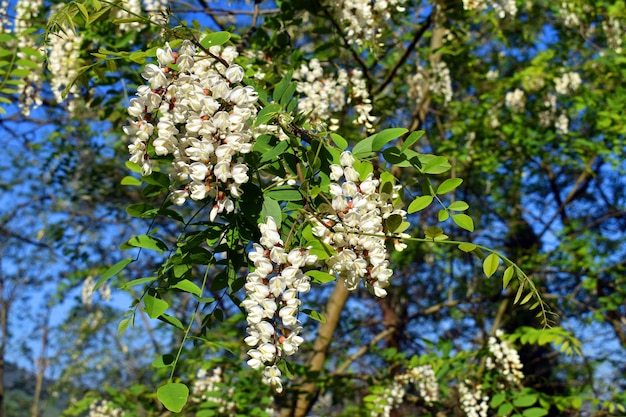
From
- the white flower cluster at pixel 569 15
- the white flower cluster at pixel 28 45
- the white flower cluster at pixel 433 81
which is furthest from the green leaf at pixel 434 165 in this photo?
the white flower cluster at pixel 569 15

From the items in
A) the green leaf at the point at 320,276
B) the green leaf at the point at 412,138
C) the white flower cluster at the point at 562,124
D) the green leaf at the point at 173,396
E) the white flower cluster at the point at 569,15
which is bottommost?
the green leaf at the point at 173,396

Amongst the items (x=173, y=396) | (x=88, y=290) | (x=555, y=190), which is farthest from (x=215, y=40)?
(x=555, y=190)

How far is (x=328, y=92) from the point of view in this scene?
2658 millimetres

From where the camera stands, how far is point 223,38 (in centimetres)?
133

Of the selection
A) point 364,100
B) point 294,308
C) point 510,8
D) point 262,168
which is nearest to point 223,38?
point 262,168

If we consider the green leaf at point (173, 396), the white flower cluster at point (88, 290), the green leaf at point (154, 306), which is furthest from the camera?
the white flower cluster at point (88, 290)

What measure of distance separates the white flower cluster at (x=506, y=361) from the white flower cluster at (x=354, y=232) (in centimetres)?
239

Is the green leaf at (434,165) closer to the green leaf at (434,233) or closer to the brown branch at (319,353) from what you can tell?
the green leaf at (434,233)

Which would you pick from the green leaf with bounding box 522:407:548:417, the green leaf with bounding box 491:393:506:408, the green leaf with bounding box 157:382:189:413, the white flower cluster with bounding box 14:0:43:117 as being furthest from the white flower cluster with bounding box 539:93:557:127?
the green leaf with bounding box 157:382:189:413

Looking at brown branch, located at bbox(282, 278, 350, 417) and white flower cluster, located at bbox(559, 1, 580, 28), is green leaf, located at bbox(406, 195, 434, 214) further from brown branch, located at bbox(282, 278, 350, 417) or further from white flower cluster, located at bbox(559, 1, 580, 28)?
white flower cluster, located at bbox(559, 1, 580, 28)

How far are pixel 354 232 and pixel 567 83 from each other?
15.5 feet

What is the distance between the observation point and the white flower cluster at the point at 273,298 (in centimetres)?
115

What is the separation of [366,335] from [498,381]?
4656mm

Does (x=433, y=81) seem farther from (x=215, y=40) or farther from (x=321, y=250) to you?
(x=321, y=250)
